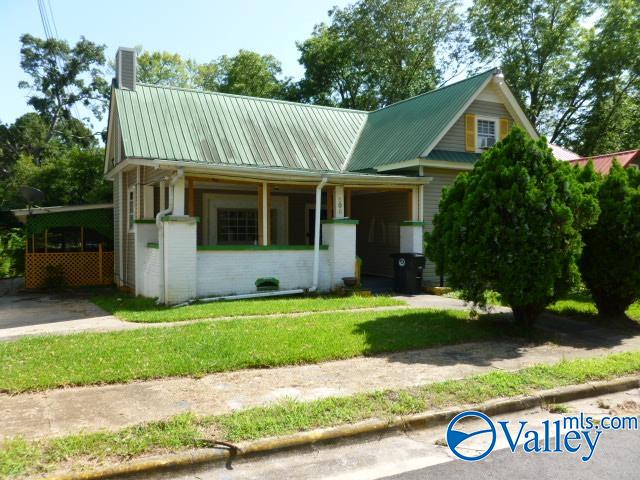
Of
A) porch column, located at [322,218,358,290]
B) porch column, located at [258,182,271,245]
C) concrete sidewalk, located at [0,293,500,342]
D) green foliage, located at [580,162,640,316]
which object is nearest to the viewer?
concrete sidewalk, located at [0,293,500,342]

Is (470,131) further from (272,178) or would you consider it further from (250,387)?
(250,387)

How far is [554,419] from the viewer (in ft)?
16.3

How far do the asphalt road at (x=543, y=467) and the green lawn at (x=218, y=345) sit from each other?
2.90m

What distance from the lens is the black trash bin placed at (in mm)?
13289

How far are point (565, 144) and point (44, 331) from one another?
35106 mm

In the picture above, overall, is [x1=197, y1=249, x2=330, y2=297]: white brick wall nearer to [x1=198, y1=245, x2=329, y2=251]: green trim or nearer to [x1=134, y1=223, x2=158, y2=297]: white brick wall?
[x1=198, y1=245, x2=329, y2=251]: green trim

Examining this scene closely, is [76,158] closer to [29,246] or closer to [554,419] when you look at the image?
[29,246]

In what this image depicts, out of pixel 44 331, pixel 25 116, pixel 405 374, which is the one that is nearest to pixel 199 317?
pixel 44 331

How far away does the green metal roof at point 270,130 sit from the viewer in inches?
546

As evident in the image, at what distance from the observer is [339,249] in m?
13.1

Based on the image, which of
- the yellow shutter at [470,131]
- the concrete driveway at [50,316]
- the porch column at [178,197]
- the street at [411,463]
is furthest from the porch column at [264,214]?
the street at [411,463]

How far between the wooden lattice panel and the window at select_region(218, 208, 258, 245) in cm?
393

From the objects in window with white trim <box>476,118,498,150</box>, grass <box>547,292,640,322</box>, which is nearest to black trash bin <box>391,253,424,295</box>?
grass <box>547,292,640,322</box>

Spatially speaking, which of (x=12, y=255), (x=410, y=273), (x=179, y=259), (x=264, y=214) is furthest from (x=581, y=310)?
(x=12, y=255)
